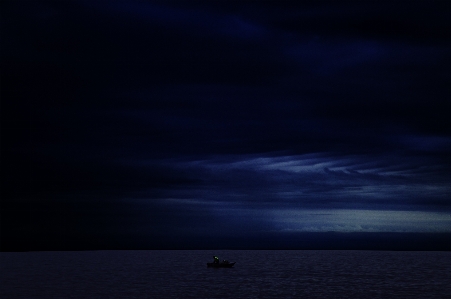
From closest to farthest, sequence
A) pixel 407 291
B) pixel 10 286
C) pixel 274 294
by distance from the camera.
→ pixel 274 294 → pixel 407 291 → pixel 10 286

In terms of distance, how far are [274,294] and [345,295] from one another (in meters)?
14.0

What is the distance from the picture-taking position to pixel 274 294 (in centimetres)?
10925

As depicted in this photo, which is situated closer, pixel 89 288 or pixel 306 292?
pixel 306 292

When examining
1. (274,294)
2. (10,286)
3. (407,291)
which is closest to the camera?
(274,294)

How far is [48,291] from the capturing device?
118m

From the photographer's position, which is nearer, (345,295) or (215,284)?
(345,295)

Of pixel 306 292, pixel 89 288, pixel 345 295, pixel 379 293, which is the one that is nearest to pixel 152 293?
pixel 89 288

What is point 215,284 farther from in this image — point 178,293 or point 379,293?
point 379,293

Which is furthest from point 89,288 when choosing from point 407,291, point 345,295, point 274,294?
point 407,291

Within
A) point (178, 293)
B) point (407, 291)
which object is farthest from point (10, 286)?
point (407, 291)

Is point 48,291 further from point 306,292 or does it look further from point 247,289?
point 306,292

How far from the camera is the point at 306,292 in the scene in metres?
114

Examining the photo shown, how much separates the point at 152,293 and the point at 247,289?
2111 centimetres

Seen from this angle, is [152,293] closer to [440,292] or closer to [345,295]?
[345,295]
